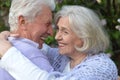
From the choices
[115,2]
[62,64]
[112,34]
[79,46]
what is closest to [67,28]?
[79,46]

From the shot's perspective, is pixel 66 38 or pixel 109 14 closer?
pixel 66 38

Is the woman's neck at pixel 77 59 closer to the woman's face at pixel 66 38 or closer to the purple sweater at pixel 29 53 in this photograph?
the woman's face at pixel 66 38

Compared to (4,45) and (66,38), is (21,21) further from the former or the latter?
(66,38)

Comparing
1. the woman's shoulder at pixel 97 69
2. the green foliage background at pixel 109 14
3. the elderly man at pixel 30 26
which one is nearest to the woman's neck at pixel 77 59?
the woman's shoulder at pixel 97 69

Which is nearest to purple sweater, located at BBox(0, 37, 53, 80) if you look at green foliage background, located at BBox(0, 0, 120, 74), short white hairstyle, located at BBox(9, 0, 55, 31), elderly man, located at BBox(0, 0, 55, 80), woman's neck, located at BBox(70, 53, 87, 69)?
elderly man, located at BBox(0, 0, 55, 80)

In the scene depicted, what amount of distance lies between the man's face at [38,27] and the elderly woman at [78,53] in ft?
0.24

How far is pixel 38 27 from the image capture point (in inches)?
124

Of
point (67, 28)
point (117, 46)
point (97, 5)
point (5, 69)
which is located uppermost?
point (67, 28)

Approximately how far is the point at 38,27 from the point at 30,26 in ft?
0.20

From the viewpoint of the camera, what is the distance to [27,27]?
311cm

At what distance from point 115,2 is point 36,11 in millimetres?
3149

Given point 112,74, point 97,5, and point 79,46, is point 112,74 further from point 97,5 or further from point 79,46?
point 97,5

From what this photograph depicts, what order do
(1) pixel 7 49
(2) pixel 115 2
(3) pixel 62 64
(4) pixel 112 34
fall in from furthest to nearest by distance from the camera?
(2) pixel 115 2
(4) pixel 112 34
(3) pixel 62 64
(1) pixel 7 49

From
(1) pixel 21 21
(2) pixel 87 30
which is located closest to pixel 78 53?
(2) pixel 87 30
